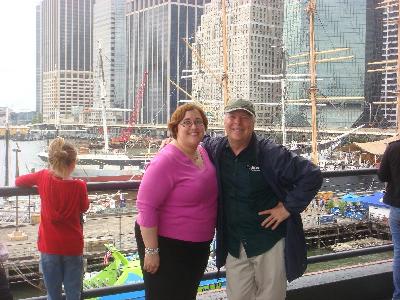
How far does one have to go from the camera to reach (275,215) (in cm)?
240

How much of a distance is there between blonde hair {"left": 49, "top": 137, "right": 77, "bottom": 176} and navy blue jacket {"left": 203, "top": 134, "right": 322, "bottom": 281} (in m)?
0.72

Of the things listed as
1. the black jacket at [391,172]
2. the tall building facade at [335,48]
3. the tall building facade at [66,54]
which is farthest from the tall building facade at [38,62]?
the black jacket at [391,172]

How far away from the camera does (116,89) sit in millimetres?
104688

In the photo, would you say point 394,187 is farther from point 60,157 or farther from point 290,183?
point 60,157

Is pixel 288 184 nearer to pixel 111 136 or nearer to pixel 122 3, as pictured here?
pixel 111 136

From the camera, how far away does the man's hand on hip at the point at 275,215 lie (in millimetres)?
2398

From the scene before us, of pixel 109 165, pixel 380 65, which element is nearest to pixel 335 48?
pixel 380 65

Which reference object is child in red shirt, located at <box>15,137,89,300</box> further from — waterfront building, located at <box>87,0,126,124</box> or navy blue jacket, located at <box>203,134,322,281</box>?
waterfront building, located at <box>87,0,126,124</box>

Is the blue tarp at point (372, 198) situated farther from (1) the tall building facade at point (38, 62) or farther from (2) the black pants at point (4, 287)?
(1) the tall building facade at point (38, 62)

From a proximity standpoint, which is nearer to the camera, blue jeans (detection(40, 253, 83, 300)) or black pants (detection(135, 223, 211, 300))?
black pants (detection(135, 223, 211, 300))

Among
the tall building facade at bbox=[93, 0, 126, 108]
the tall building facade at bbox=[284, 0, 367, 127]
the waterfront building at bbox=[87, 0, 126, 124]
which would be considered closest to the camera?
the tall building facade at bbox=[284, 0, 367, 127]

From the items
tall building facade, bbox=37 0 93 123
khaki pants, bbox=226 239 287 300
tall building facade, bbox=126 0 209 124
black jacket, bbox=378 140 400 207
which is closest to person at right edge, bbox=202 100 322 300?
khaki pants, bbox=226 239 287 300

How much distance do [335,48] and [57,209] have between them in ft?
240

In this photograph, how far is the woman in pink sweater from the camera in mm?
2223
